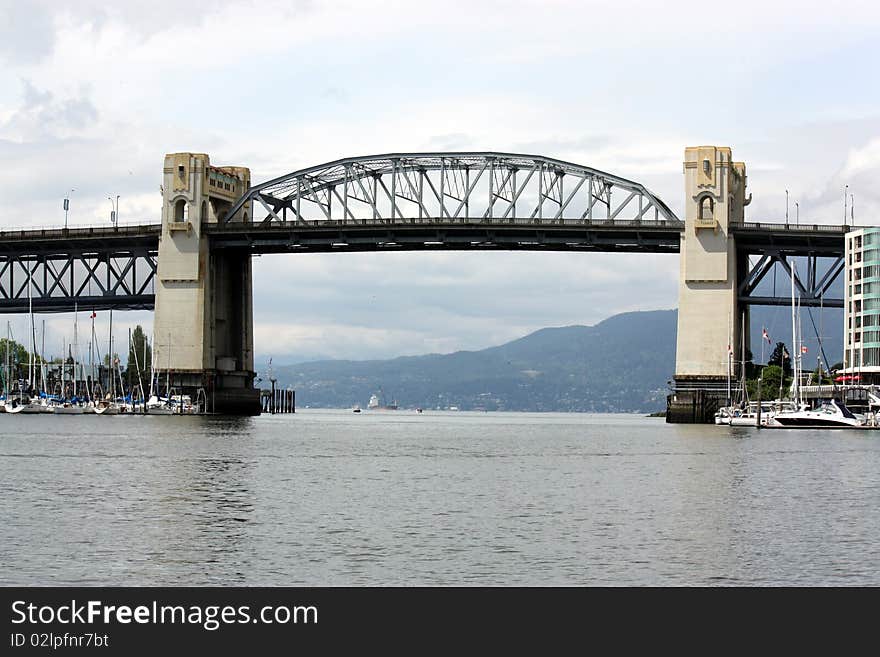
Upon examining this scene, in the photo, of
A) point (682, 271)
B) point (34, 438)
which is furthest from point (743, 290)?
point (34, 438)

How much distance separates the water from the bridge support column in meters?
53.9

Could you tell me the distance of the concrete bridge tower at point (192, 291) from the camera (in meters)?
156

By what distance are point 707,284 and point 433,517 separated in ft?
329

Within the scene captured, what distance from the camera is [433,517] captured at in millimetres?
48844

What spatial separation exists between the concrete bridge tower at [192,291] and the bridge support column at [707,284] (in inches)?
2046

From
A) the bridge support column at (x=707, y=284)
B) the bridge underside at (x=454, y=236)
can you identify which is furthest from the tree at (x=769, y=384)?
the bridge underside at (x=454, y=236)

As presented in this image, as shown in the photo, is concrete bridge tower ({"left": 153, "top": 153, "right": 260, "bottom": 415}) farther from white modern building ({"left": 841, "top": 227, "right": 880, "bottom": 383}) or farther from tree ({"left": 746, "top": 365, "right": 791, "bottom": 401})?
white modern building ({"left": 841, "top": 227, "right": 880, "bottom": 383})

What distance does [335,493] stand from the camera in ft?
192

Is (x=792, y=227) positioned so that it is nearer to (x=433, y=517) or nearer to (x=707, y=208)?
(x=707, y=208)

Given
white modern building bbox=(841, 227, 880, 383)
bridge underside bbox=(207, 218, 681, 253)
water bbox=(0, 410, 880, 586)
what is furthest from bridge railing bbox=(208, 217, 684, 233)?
water bbox=(0, 410, 880, 586)

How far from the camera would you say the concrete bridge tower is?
15638cm

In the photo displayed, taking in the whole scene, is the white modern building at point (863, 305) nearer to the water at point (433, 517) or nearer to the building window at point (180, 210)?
the water at point (433, 517)

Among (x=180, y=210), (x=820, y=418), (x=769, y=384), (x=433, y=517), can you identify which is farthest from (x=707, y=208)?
(x=433, y=517)
